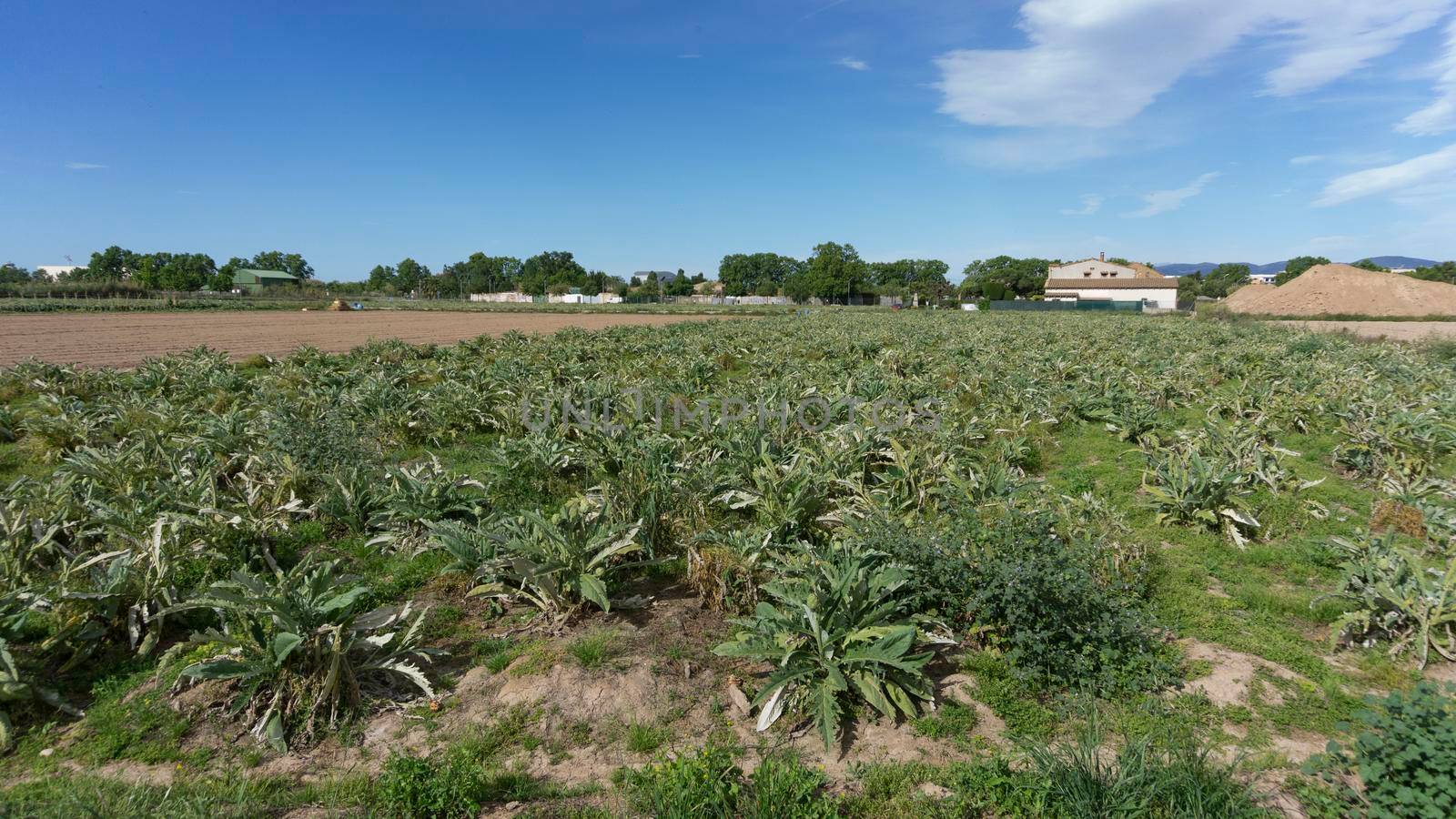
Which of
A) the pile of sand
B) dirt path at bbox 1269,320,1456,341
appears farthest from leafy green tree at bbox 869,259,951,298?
dirt path at bbox 1269,320,1456,341

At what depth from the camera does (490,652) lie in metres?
4.53

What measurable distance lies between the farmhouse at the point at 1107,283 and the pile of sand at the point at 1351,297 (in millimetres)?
24841

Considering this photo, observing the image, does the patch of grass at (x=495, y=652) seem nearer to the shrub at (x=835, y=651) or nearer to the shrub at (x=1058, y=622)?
the shrub at (x=835, y=651)

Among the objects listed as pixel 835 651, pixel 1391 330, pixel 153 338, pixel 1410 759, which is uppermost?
pixel 153 338

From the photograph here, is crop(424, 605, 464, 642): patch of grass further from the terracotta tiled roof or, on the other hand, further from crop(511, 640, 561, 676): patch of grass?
the terracotta tiled roof

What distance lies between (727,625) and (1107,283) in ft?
345

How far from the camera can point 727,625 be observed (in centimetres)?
498

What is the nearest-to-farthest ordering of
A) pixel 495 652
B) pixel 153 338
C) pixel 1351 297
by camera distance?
pixel 495 652
pixel 153 338
pixel 1351 297

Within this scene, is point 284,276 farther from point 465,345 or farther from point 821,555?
point 821,555

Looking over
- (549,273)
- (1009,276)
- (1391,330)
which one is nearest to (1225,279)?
(1009,276)

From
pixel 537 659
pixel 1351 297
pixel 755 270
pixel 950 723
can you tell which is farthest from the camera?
pixel 755 270

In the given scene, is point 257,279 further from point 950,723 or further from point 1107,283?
point 950,723

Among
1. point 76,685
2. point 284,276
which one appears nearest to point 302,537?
point 76,685

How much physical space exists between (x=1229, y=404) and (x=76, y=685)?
565 inches
